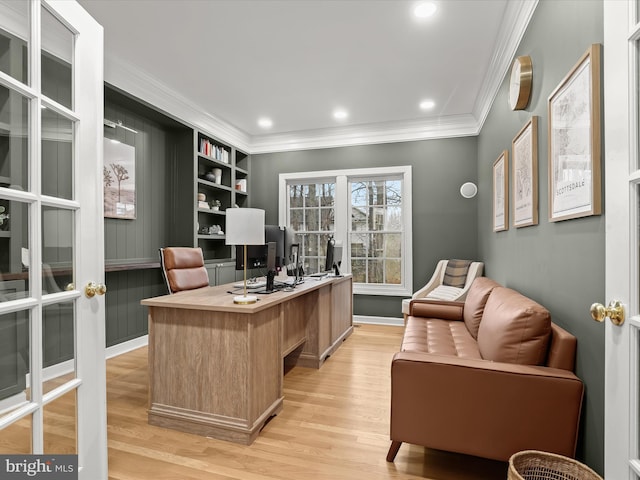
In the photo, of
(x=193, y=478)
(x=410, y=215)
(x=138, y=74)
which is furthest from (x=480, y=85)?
(x=193, y=478)

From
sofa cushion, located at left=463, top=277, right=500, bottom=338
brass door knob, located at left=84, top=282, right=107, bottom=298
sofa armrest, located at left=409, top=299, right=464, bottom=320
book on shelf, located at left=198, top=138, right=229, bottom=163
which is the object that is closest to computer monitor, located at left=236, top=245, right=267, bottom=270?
brass door knob, located at left=84, top=282, right=107, bottom=298

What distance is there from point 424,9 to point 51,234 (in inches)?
107

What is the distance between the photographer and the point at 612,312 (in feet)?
3.11

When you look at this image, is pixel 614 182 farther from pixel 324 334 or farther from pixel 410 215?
pixel 410 215

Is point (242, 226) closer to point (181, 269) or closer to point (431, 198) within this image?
point (181, 269)

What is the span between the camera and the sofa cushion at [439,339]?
89.4 inches

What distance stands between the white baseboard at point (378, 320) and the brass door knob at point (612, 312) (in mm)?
4091

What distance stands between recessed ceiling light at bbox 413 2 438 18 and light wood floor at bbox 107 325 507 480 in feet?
9.50

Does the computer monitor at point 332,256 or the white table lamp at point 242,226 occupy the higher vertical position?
the white table lamp at point 242,226

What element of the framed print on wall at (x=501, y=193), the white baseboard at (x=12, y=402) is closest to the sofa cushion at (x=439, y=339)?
the framed print on wall at (x=501, y=193)

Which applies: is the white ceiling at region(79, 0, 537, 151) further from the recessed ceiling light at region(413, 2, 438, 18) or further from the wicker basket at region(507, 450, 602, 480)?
the wicker basket at region(507, 450, 602, 480)

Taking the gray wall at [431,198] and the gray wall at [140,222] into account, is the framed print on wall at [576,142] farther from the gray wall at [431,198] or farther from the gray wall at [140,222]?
the gray wall at [140,222]

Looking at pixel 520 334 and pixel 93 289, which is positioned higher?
pixel 93 289

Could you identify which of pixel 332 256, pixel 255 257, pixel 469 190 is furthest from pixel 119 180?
pixel 469 190
